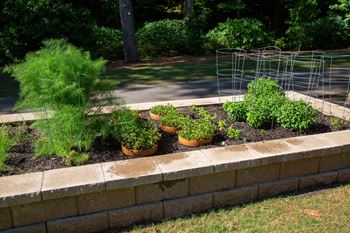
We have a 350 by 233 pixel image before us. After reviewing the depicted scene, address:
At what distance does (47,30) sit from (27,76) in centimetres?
894

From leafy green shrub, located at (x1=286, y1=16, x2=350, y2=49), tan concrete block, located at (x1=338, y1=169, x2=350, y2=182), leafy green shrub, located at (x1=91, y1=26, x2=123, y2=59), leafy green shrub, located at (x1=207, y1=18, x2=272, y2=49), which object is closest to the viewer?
tan concrete block, located at (x1=338, y1=169, x2=350, y2=182)

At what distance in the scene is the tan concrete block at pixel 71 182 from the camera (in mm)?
2869

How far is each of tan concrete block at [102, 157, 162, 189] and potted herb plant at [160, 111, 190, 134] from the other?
985 millimetres

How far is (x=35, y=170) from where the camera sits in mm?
3385

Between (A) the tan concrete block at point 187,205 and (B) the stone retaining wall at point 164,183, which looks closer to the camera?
(B) the stone retaining wall at point 164,183

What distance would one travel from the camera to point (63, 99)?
3.68 meters

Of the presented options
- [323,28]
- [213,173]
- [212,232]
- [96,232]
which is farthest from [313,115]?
[323,28]

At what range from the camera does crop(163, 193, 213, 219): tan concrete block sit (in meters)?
3.25

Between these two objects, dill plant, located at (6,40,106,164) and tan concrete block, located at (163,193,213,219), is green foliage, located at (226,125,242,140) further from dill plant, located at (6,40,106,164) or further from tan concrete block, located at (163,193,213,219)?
dill plant, located at (6,40,106,164)

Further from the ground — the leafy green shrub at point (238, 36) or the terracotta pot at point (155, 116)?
the leafy green shrub at point (238, 36)

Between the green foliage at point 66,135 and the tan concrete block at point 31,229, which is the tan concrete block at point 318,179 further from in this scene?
the tan concrete block at point 31,229

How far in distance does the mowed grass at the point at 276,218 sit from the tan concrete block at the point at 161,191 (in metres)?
0.21

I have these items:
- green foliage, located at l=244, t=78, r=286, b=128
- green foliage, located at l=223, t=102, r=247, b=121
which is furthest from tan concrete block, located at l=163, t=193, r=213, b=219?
green foliage, located at l=223, t=102, r=247, b=121

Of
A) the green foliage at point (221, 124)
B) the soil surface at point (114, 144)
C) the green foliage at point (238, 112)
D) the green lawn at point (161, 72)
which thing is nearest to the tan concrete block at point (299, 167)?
the soil surface at point (114, 144)
